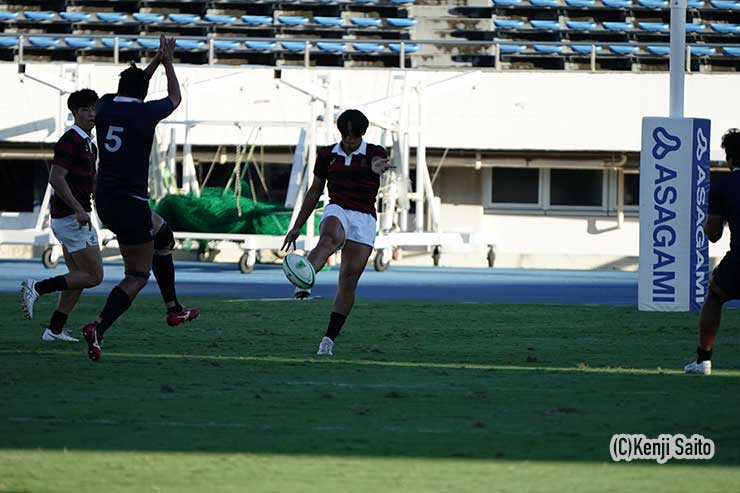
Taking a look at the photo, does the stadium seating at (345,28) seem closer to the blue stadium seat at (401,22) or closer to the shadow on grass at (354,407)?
the blue stadium seat at (401,22)

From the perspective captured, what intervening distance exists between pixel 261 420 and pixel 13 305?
9383 mm

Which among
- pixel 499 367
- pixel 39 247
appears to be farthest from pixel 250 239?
pixel 499 367

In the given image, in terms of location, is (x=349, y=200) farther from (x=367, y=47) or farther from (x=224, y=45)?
(x=224, y=45)

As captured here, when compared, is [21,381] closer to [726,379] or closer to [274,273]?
[726,379]

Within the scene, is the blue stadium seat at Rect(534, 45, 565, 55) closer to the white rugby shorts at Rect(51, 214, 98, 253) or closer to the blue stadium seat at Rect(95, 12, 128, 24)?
the blue stadium seat at Rect(95, 12, 128, 24)

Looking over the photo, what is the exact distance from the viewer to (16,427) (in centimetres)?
716

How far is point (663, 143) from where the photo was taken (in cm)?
1661

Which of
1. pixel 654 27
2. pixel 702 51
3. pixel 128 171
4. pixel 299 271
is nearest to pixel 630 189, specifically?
pixel 702 51

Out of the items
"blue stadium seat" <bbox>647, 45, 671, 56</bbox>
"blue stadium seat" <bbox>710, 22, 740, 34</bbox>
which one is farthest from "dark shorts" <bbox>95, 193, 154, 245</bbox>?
"blue stadium seat" <bbox>710, 22, 740, 34</bbox>

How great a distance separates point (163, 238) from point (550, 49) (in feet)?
76.1

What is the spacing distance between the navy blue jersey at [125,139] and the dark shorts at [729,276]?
12.3ft

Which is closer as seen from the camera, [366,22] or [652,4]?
[366,22]

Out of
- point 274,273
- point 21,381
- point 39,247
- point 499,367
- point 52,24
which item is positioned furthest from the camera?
point 52,24

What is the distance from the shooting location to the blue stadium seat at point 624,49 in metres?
32.6
